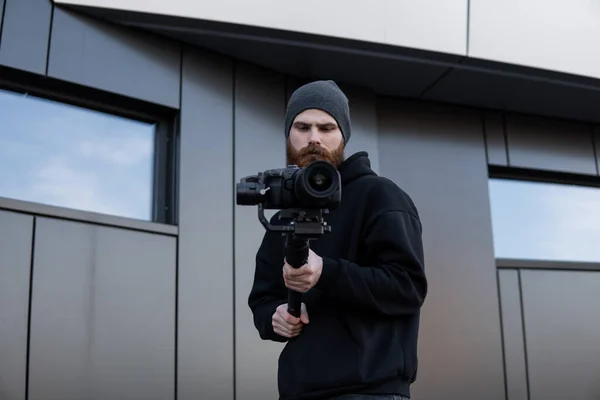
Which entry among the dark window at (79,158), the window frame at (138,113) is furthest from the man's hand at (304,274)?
the dark window at (79,158)

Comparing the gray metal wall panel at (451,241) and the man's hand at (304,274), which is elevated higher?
the gray metal wall panel at (451,241)

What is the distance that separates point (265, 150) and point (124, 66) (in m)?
1.34

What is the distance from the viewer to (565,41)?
7.18 meters

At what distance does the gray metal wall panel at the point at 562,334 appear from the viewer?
733cm

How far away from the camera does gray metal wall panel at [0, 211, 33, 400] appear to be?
16.1 ft

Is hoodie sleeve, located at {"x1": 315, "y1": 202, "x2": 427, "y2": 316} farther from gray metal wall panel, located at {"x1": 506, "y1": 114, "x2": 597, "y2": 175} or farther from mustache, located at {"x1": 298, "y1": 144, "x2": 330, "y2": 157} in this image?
gray metal wall panel, located at {"x1": 506, "y1": 114, "x2": 597, "y2": 175}

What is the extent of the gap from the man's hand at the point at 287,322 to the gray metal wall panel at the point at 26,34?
13.0 feet

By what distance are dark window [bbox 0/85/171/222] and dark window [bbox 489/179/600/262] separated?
3560mm

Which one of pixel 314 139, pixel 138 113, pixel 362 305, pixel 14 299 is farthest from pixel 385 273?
pixel 138 113

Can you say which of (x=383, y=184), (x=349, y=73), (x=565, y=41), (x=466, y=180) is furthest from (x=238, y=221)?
(x=383, y=184)

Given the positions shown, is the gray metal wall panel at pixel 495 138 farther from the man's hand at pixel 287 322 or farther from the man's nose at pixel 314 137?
the man's hand at pixel 287 322

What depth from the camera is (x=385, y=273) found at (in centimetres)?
203

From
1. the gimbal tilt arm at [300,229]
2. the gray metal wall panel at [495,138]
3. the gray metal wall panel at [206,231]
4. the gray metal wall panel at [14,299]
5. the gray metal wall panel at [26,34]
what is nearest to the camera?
the gimbal tilt arm at [300,229]

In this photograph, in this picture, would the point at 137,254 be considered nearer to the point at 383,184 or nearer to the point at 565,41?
the point at 383,184
